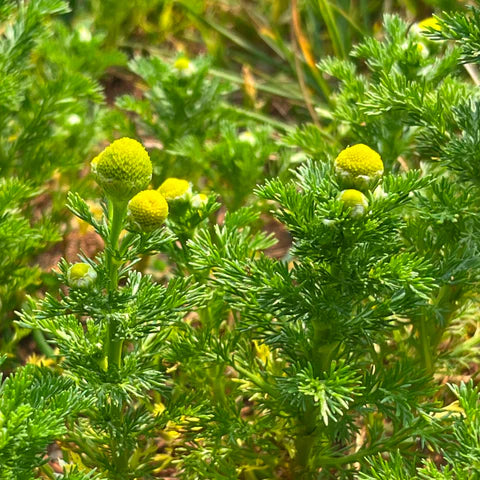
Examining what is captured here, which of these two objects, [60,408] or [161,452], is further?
[161,452]

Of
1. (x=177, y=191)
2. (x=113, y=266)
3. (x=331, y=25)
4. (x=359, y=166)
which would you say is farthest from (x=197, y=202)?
(x=331, y=25)

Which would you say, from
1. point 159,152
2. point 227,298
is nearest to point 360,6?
point 159,152

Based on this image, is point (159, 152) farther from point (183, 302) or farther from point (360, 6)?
point (360, 6)

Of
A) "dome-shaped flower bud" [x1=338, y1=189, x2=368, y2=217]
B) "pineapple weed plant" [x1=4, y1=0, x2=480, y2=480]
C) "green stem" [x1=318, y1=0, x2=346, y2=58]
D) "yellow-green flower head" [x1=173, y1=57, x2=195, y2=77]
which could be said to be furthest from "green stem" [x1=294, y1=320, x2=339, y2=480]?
"green stem" [x1=318, y1=0, x2=346, y2=58]

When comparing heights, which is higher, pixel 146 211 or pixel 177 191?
pixel 146 211

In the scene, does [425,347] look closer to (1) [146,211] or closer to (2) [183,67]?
(1) [146,211]

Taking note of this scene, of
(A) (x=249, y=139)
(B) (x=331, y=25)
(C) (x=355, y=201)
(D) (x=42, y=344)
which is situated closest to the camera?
(C) (x=355, y=201)

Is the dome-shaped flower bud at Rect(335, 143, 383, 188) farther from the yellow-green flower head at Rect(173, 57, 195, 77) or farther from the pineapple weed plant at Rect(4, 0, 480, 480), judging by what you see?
the yellow-green flower head at Rect(173, 57, 195, 77)
